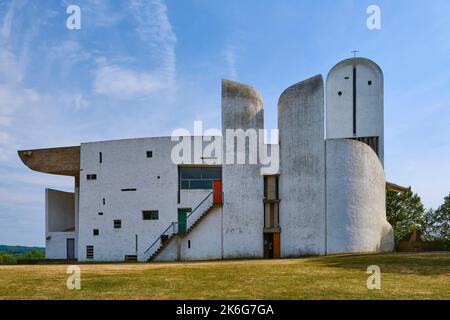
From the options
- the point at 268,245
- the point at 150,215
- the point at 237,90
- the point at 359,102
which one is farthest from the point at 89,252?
the point at 359,102

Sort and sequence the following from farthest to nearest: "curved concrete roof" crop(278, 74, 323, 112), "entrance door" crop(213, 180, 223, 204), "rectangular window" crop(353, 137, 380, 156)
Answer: "rectangular window" crop(353, 137, 380, 156)
"entrance door" crop(213, 180, 223, 204)
"curved concrete roof" crop(278, 74, 323, 112)

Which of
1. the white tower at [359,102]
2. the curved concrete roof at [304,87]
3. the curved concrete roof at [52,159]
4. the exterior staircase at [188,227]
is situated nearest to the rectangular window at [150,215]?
the exterior staircase at [188,227]

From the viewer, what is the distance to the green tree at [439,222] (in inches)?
1660

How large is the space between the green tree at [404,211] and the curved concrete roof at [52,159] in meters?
31.2

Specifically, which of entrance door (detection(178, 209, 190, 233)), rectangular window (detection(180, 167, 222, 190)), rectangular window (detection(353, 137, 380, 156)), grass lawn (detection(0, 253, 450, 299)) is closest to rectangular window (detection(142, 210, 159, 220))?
entrance door (detection(178, 209, 190, 233))

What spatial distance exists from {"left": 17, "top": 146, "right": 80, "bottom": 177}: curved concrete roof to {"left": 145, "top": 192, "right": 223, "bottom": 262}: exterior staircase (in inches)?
349

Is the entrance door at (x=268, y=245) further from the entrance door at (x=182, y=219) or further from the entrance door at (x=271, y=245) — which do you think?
the entrance door at (x=182, y=219)

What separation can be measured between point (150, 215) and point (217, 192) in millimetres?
5393

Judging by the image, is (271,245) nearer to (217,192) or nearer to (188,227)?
(217,192)

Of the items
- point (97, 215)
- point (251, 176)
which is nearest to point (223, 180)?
point (251, 176)

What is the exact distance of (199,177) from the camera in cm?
3203

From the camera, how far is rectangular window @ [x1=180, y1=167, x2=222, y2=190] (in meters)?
A: 31.9

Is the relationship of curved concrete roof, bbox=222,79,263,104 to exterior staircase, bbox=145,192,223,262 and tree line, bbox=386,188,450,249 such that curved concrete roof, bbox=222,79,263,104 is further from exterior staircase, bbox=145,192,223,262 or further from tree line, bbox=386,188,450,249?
tree line, bbox=386,188,450,249
